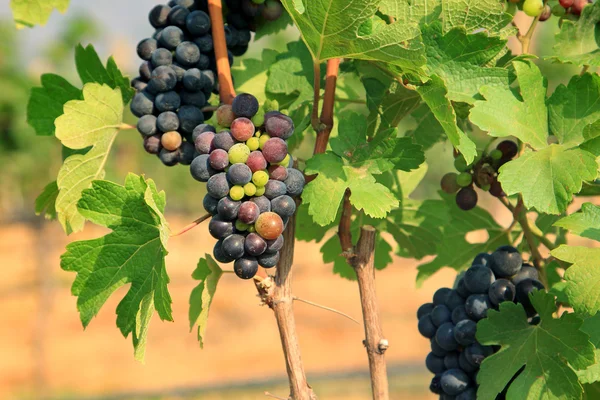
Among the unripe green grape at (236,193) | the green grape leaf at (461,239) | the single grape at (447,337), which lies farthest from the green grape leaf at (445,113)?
the green grape leaf at (461,239)

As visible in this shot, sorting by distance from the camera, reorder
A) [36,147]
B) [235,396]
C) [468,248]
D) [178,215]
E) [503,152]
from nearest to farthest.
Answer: [503,152] < [468,248] < [235,396] < [36,147] < [178,215]

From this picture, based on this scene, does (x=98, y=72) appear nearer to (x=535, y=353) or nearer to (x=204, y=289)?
(x=204, y=289)

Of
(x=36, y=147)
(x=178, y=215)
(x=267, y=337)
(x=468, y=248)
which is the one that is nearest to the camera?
(x=468, y=248)

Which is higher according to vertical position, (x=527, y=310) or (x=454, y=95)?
(x=454, y=95)

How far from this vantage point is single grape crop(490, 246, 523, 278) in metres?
1.38

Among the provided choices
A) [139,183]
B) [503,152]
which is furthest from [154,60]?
[503,152]

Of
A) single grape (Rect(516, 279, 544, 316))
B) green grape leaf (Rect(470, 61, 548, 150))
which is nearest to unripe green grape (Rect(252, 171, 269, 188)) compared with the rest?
green grape leaf (Rect(470, 61, 548, 150))

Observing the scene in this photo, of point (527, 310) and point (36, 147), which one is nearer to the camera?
point (527, 310)

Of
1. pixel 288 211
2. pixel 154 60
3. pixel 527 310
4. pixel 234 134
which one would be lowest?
pixel 527 310

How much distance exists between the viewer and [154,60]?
139cm

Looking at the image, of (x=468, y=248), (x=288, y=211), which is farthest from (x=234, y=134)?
(x=468, y=248)

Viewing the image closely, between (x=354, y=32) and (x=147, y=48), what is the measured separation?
1.67ft

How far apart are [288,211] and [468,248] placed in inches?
26.8

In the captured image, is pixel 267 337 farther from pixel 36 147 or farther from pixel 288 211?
pixel 288 211
